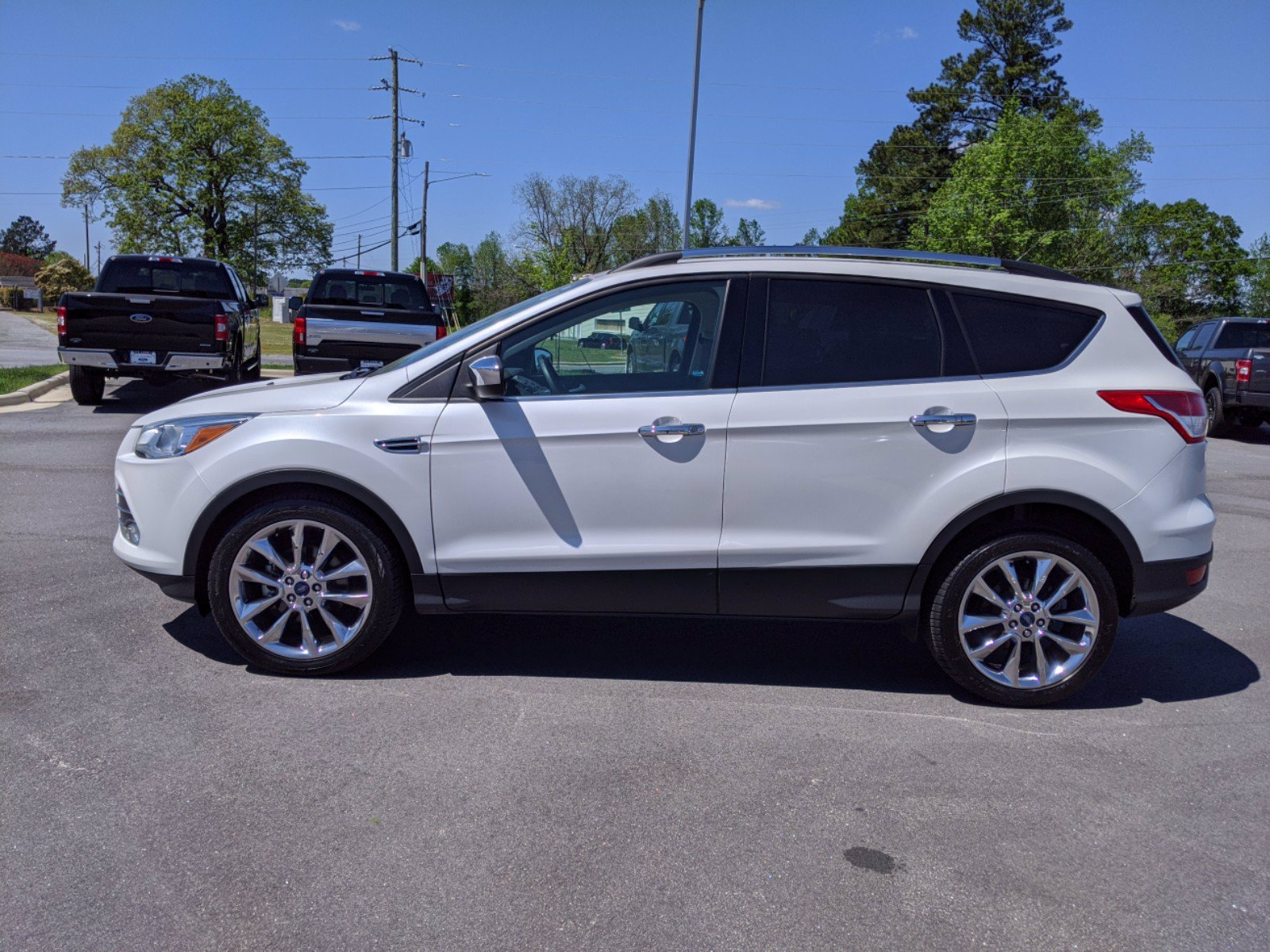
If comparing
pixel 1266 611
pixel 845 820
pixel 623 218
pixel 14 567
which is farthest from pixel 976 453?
pixel 623 218

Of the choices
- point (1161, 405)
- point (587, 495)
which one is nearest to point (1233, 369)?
point (1161, 405)

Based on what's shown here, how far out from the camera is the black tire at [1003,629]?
175 inches

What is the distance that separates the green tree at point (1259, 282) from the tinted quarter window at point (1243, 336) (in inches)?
2766

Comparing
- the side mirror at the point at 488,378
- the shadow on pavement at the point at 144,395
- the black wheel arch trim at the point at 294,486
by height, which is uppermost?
the side mirror at the point at 488,378

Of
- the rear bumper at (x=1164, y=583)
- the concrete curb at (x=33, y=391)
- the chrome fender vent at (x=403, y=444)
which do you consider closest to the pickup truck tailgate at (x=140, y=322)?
the concrete curb at (x=33, y=391)

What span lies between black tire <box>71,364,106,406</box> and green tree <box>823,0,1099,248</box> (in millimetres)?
60578

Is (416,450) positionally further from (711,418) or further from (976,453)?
(976,453)

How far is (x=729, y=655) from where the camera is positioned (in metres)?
5.15

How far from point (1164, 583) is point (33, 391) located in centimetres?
1518

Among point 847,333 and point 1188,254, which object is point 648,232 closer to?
point 1188,254

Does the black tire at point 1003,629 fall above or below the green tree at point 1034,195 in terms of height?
below

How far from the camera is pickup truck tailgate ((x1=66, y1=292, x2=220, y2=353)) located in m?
13.0

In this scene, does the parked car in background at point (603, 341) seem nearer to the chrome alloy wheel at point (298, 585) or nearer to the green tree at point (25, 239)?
the chrome alloy wheel at point (298, 585)

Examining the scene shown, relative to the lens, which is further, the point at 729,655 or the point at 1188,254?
the point at 1188,254
